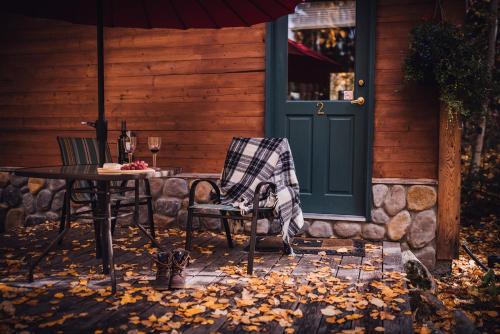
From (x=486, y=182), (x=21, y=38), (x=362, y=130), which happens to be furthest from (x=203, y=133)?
(x=486, y=182)

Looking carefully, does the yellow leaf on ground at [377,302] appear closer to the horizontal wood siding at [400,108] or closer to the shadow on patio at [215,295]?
the shadow on patio at [215,295]

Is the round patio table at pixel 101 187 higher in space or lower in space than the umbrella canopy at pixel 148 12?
lower

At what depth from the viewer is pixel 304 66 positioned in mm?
5008

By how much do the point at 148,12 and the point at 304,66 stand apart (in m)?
2.02

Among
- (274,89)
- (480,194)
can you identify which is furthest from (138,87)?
(480,194)

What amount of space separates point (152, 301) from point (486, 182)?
186 inches

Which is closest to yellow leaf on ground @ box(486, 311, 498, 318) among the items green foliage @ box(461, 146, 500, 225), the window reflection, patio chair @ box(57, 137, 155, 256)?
the window reflection

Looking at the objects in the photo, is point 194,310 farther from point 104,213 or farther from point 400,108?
point 400,108

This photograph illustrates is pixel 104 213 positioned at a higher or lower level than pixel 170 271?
higher

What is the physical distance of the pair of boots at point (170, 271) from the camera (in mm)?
2996

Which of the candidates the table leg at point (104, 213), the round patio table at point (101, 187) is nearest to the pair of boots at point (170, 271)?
the round patio table at point (101, 187)

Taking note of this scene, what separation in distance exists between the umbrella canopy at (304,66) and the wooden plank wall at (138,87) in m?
0.34

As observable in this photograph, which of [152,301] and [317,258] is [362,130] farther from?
[152,301]

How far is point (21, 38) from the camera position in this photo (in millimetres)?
5551
